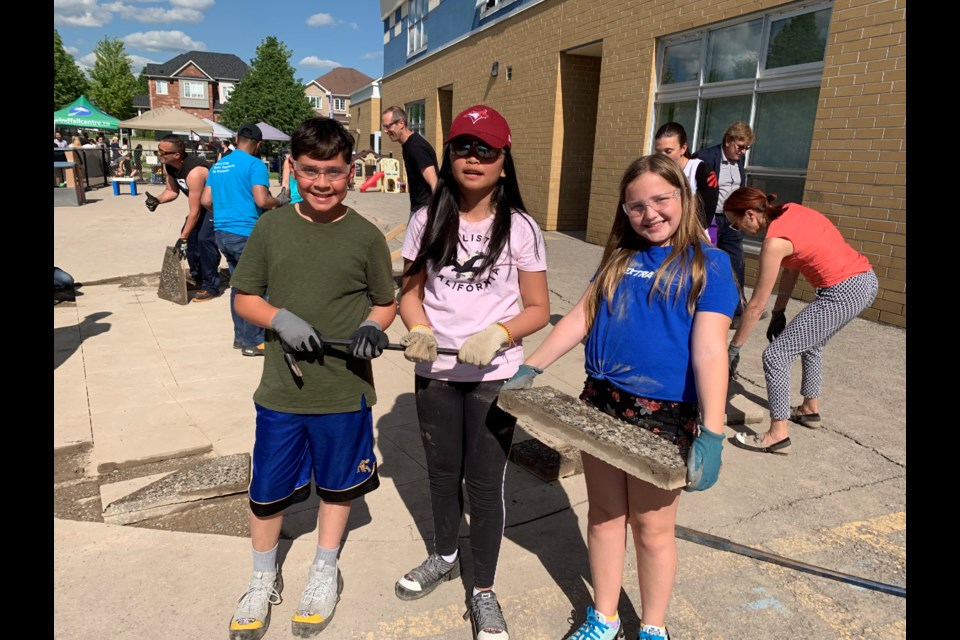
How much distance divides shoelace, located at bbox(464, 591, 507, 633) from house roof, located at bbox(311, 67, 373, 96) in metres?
84.9

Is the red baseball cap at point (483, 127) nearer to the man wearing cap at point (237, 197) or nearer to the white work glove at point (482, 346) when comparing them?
the white work glove at point (482, 346)

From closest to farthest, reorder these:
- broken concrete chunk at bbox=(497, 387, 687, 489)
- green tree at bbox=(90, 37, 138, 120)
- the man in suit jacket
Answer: broken concrete chunk at bbox=(497, 387, 687, 489), the man in suit jacket, green tree at bbox=(90, 37, 138, 120)

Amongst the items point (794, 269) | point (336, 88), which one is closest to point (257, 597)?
point (794, 269)

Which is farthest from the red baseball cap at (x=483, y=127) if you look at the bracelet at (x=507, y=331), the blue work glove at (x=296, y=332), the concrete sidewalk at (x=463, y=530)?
the concrete sidewalk at (x=463, y=530)

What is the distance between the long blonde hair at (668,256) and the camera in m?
1.92

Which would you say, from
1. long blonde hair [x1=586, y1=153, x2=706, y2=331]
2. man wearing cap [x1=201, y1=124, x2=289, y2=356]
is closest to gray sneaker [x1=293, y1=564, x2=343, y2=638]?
long blonde hair [x1=586, y1=153, x2=706, y2=331]

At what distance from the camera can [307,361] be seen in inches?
89.1

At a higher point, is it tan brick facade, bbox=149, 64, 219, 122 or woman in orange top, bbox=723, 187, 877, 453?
tan brick facade, bbox=149, 64, 219, 122

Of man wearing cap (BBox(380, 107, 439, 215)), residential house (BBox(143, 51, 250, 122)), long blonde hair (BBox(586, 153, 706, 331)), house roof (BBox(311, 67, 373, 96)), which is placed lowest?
long blonde hair (BBox(586, 153, 706, 331))

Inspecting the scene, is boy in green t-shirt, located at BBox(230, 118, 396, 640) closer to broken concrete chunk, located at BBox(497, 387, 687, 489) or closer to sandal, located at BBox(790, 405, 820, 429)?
broken concrete chunk, located at BBox(497, 387, 687, 489)

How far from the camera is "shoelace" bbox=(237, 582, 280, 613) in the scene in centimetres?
231

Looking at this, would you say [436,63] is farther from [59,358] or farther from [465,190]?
[465,190]

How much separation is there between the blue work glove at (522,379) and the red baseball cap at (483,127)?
0.82m

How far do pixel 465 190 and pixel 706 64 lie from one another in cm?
798
